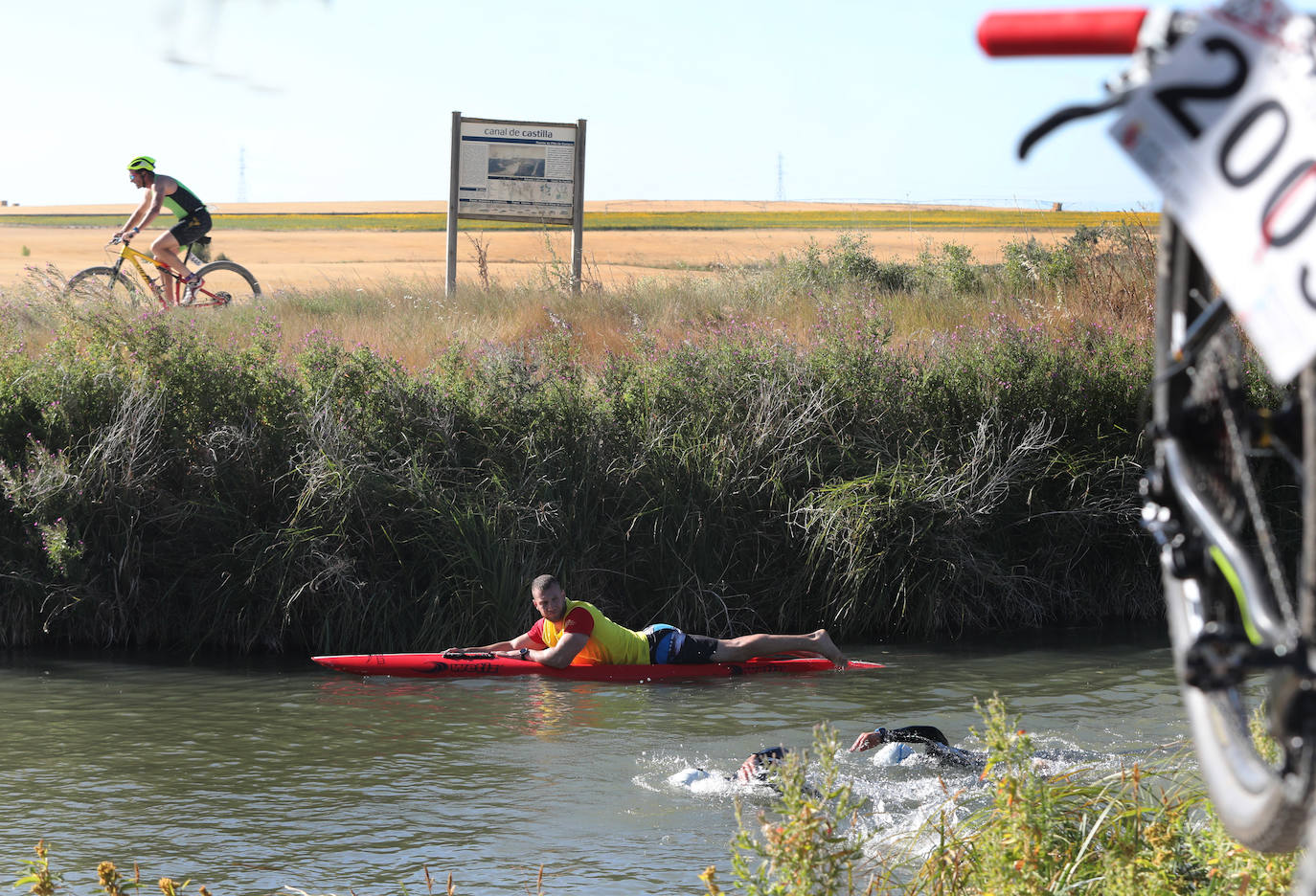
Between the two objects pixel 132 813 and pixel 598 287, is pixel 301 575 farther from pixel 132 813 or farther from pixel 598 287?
pixel 598 287

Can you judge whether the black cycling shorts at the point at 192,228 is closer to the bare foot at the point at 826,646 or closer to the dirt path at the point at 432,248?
the bare foot at the point at 826,646

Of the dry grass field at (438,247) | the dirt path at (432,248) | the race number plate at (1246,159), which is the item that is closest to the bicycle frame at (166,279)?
the race number plate at (1246,159)

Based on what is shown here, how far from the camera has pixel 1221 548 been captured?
152 centimetres

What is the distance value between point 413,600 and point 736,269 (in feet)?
31.9

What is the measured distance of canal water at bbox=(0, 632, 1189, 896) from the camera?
22.5 feet

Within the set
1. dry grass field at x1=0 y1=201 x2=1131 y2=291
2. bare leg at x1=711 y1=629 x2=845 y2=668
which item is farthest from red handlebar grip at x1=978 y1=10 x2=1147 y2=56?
dry grass field at x1=0 y1=201 x2=1131 y2=291

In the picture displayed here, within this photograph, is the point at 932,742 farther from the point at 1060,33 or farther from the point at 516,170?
the point at 516,170

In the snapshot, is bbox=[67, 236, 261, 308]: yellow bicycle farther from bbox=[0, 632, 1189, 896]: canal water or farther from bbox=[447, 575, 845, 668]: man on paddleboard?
bbox=[447, 575, 845, 668]: man on paddleboard

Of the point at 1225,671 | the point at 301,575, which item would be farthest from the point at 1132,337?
the point at 1225,671

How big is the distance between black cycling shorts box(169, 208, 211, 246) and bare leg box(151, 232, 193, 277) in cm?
7

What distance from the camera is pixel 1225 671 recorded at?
1395mm

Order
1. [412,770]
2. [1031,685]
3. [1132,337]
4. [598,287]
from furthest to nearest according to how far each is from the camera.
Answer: [598,287], [1132,337], [1031,685], [412,770]

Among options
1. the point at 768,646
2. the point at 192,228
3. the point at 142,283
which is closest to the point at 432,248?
the point at 142,283

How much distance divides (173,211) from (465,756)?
901 cm
